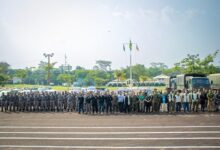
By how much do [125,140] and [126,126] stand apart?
3.50m

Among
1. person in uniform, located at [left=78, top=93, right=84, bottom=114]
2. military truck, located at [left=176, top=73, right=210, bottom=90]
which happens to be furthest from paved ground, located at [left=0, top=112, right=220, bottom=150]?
military truck, located at [left=176, top=73, right=210, bottom=90]

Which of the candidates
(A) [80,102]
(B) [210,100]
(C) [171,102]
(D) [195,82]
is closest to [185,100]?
(C) [171,102]

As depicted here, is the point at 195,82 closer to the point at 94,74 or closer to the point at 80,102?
the point at 80,102

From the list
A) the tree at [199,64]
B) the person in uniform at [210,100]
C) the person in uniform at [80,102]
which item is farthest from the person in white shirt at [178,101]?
the tree at [199,64]

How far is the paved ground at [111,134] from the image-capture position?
37.2 feet

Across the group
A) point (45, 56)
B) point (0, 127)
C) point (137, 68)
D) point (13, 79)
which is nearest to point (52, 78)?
point (13, 79)

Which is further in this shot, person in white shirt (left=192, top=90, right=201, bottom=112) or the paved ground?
person in white shirt (left=192, top=90, right=201, bottom=112)

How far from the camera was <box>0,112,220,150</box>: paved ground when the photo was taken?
11.4 metres

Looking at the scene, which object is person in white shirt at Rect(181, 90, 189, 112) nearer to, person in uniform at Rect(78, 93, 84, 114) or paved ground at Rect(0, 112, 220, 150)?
paved ground at Rect(0, 112, 220, 150)

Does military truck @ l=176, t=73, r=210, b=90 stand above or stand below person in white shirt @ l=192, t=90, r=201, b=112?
above

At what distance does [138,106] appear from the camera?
22.3m

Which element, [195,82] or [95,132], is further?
[195,82]

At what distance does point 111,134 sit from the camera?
13.5 meters

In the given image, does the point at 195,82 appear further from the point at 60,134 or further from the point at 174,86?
the point at 60,134
